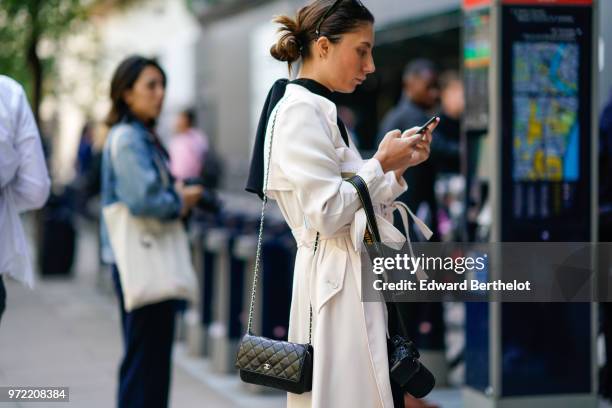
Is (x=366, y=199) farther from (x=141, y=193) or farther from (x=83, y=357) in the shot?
(x=83, y=357)

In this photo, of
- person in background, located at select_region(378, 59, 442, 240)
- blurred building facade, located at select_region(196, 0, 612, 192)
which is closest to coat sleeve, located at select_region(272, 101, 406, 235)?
person in background, located at select_region(378, 59, 442, 240)

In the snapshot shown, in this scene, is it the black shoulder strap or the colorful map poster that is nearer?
the black shoulder strap

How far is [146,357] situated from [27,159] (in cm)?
119

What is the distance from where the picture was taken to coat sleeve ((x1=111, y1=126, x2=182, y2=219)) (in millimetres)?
4793

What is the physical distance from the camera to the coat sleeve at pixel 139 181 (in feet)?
15.7

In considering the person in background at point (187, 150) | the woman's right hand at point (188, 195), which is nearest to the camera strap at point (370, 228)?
the woman's right hand at point (188, 195)

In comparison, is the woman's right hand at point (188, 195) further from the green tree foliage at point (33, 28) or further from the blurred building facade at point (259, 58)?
the green tree foliage at point (33, 28)

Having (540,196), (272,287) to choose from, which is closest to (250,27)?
(272,287)

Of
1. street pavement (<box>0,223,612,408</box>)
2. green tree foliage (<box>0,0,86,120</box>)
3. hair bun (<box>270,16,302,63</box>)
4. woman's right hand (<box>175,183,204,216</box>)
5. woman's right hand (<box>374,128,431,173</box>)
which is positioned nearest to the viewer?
woman's right hand (<box>374,128,431,173</box>)

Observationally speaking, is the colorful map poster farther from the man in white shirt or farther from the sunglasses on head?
the man in white shirt

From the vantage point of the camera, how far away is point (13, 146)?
421cm

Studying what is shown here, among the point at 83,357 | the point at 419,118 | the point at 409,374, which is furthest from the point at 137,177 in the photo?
the point at 83,357

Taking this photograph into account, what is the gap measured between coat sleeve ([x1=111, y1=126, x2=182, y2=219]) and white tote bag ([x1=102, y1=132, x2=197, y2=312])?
7 cm

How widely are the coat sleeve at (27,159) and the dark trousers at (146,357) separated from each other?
0.86m
